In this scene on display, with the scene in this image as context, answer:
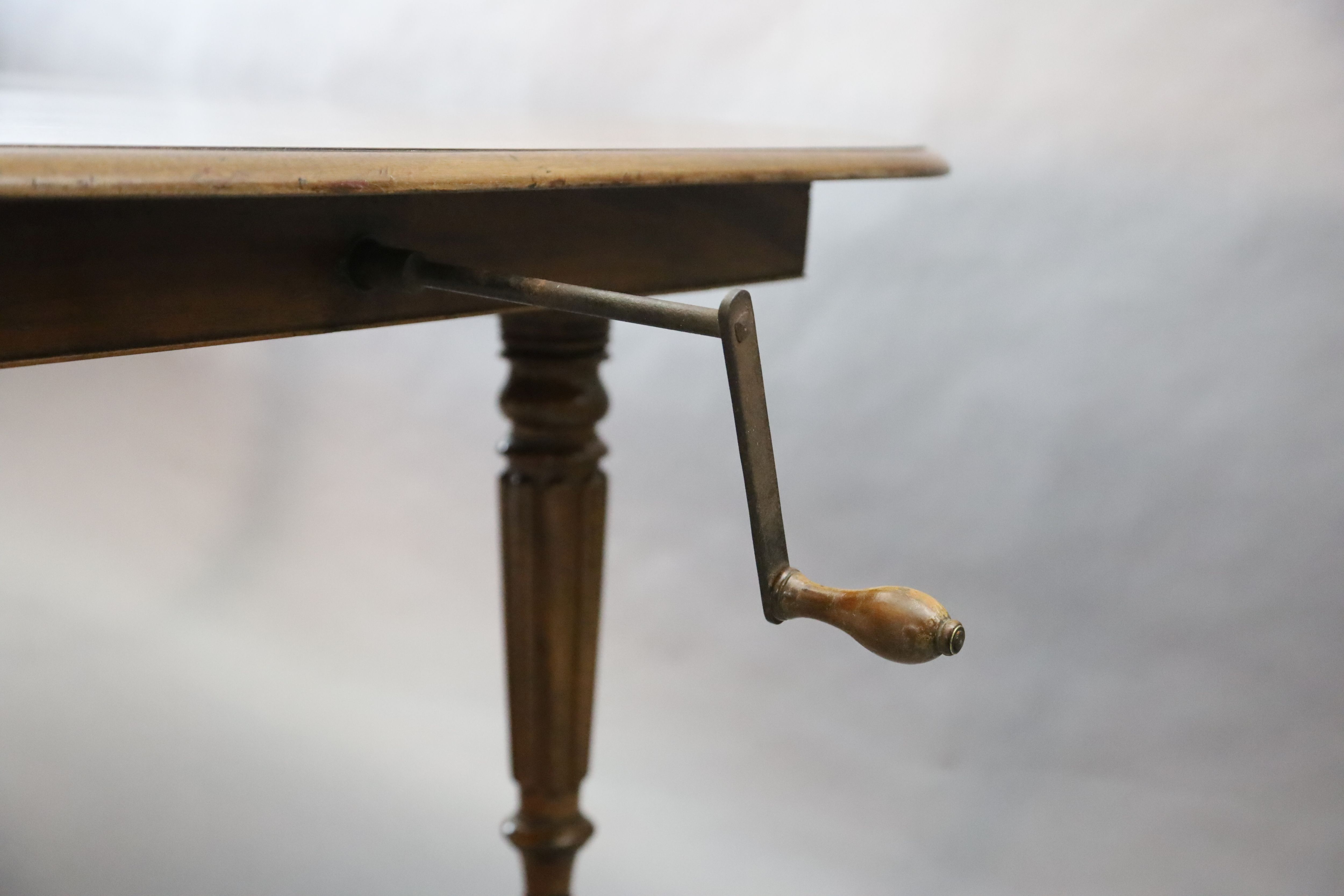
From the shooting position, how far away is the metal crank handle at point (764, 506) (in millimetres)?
466

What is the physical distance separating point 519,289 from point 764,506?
13 cm

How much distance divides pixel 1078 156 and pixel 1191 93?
0.13 m

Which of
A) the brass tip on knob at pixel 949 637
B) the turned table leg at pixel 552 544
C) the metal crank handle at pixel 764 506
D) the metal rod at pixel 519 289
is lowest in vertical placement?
the brass tip on knob at pixel 949 637

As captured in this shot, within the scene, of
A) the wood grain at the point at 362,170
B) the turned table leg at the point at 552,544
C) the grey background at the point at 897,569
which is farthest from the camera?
the grey background at the point at 897,569

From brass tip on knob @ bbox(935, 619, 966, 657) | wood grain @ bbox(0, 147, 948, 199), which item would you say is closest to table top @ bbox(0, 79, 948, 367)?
wood grain @ bbox(0, 147, 948, 199)

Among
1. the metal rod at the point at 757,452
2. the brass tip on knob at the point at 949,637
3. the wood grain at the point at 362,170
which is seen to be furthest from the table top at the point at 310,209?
the brass tip on knob at the point at 949,637

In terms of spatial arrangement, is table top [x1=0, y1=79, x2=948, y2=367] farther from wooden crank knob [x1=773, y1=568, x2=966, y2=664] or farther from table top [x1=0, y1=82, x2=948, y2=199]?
wooden crank knob [x1=773, y1=568, x2=966, y2=664]

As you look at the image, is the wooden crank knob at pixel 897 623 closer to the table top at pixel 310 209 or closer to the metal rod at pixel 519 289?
the metal rod at pixel 519 289

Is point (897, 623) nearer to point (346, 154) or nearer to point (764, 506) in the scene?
point (764, 506)

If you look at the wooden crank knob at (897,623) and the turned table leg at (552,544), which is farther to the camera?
the turned table leg at (552,544)

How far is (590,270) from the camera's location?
0.75m

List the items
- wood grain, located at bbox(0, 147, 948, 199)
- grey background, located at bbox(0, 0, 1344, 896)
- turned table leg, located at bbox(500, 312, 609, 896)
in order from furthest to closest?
grey background, located at bbox(0, 0, 1344, 896) → turned table leg, located at bbox(500, 312, 609, 896) → wood grain, located at bbox(0, 147, 948, 199)

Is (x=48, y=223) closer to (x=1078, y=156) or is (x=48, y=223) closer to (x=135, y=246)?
(x=135, y=246)

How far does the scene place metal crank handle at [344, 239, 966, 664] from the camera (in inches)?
18.3
